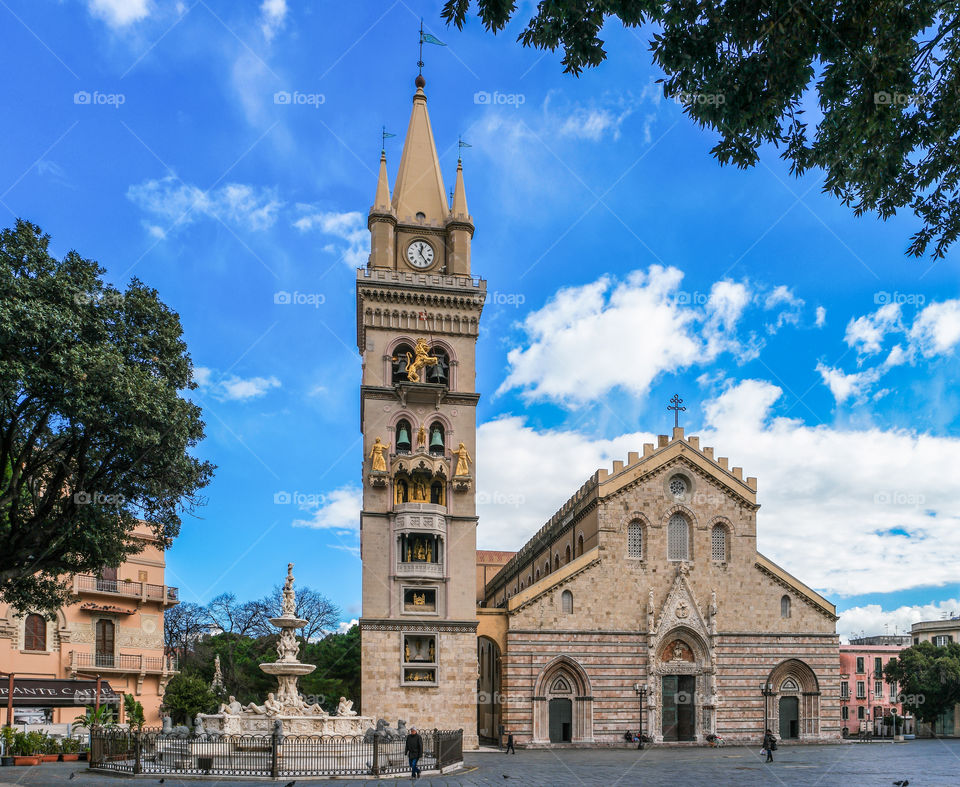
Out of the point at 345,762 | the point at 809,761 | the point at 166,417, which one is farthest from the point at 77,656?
the point at 809,761

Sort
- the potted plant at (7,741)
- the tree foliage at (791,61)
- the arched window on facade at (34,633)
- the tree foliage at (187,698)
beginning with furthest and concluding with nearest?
the tree foliage at (187,698) → the arched window on facade at (34,633) → the potted plant at (7,741) → the tree foliage at (791,61)

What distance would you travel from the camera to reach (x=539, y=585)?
49.8m

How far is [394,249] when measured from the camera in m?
51.9

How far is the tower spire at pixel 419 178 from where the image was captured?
2096 inches

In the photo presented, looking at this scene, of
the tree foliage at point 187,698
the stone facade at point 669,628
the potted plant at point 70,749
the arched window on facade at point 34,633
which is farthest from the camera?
the tree foliage at point 187,698

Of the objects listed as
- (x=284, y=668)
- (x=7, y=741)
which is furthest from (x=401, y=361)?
(x=7, y=741)

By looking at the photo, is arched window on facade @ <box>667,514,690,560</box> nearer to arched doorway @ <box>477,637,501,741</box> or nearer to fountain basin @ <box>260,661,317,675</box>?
arched doorway @ <box>477,637,501,741</box>

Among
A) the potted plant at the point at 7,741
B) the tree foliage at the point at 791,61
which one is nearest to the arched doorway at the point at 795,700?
the potted plant at the point at 7,741

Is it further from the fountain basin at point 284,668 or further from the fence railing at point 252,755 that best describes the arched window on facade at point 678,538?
the fountain basin at point 284,668

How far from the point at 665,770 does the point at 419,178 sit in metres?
36.0

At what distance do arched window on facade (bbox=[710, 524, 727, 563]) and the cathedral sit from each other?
0.10 metres

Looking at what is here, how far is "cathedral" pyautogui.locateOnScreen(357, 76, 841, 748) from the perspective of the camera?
1858 inches

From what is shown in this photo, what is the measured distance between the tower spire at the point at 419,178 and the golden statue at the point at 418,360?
7.93 meters

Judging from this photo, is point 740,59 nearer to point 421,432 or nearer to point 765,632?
point 421,432
